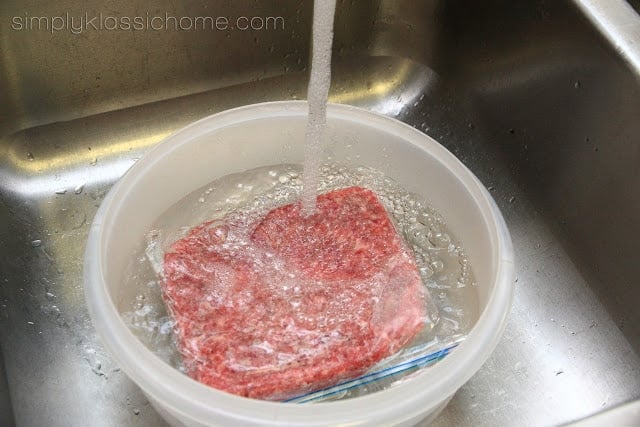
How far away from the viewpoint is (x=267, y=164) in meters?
0.90

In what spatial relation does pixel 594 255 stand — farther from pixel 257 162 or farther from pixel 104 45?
pixel 104 45

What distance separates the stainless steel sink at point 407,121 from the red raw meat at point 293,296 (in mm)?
141

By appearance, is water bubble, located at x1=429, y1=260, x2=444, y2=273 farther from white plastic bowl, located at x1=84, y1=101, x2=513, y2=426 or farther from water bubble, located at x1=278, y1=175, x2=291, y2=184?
water bubble, located at x1=278, y1=175, x2=291, y2=184

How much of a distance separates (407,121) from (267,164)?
257mm

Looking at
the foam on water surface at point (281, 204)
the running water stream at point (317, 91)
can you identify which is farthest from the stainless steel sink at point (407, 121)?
the running water stream at point (317, 91)

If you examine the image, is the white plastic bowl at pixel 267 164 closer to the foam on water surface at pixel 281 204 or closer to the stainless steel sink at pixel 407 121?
the foam on water surface at pixel 281 204

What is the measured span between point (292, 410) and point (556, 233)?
1.58 ft

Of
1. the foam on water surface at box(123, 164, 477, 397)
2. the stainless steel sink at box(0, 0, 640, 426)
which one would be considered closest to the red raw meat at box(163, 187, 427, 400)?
the foam on water surface at box(123, 164, 477, 397)

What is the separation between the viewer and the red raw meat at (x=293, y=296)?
689 millimetres

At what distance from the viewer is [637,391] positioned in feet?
2.69

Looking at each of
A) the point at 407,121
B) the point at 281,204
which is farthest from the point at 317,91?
the point at 407,121

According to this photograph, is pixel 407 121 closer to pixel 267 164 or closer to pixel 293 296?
pixel 267 164

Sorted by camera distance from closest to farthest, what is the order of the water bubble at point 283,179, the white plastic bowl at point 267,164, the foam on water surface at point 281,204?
the white plastic bowl at point 267,164 < the foam on water surface at point 281,204 < the water bubble at point 283,179

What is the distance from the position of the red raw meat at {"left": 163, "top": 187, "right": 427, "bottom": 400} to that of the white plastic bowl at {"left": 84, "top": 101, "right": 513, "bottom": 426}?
6 centimetres
